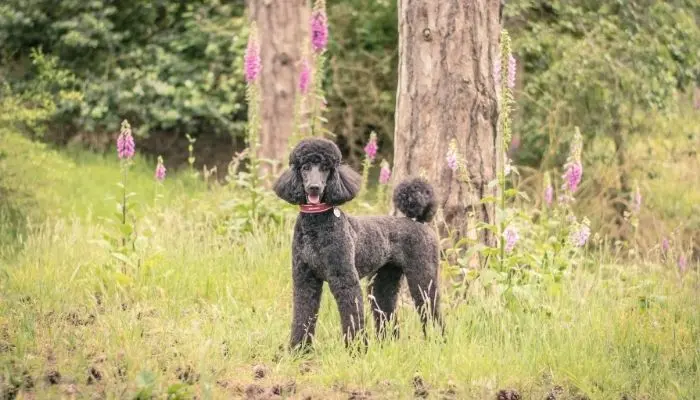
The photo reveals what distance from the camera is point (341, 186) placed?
4586 millimetres

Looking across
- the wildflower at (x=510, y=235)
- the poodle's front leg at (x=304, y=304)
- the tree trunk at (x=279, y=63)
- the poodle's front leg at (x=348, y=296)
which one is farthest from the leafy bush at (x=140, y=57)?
the poodle's front leg at (x=348, y=296)

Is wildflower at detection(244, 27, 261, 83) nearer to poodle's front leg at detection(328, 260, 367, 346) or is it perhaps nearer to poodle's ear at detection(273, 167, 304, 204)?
poodle's ear at detection(273, 167, 304, 204)

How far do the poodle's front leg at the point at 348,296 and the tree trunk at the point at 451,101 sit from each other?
129cm

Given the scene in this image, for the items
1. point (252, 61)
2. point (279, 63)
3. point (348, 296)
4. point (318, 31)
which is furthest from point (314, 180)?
point (279, 63)

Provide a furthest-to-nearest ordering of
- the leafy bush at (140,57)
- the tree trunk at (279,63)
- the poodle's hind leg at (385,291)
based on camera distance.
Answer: the leafy bush at (140,57), the tree trunk at (279,63), the poodle's hind leg at (385,291)

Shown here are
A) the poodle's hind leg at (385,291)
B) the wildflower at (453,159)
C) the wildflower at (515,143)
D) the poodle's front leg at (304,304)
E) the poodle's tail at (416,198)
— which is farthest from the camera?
the wildflower at (515,143)

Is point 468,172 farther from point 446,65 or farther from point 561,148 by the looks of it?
point 561,148

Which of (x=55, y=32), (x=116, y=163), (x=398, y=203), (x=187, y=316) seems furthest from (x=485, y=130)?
A: (x=55, y=32)

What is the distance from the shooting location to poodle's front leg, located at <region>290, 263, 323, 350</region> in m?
4.76

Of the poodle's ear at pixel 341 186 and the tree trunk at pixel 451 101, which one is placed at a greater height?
the tree trunk at pixel 451 101

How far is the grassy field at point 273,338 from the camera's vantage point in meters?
4.48

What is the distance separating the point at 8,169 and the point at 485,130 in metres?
4.13

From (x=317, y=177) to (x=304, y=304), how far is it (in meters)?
0.69

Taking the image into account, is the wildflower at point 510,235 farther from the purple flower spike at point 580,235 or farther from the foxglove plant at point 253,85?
the foxglove plant at point 253,85
